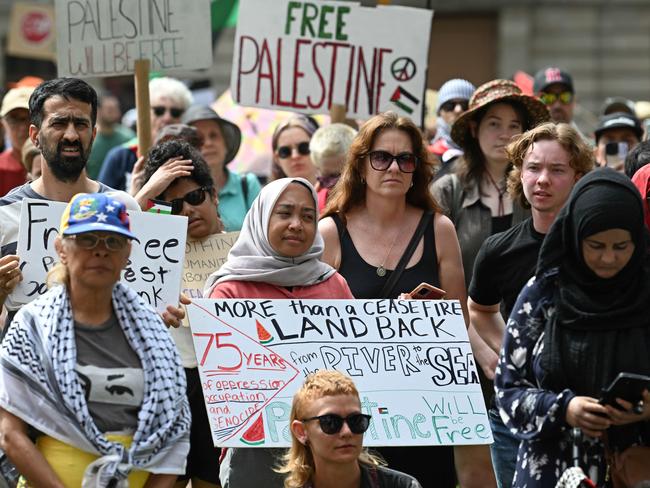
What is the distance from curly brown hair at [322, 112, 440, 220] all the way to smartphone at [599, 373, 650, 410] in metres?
1.94

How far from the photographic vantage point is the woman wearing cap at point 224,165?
8555 millimetres

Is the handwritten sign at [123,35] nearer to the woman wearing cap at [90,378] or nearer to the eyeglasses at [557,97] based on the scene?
the eyeglasses at [557,97]

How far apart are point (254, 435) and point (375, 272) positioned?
3.52 feet

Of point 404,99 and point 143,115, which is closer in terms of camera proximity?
point 143,115

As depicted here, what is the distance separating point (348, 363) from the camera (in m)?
6.00

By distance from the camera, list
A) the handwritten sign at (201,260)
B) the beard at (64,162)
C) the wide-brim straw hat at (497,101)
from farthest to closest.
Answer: the wide-brim straw hat at (497,101) < the handwritten sign at (201,260) < the beard at (64,162)

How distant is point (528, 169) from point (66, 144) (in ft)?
6.09

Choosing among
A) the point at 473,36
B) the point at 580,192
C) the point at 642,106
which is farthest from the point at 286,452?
the point at 473,36

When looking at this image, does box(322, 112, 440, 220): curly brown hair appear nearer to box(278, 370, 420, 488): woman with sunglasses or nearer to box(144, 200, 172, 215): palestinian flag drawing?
box(144, 200, 172, 215): palestinian flag drawing

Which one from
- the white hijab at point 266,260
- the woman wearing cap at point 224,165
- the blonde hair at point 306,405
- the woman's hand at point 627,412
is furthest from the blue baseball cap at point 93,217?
the woman wearing cap at point 224,165

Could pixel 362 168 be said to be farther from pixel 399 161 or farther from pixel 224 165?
pixel 224 165

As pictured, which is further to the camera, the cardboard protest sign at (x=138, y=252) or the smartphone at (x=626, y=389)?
the cardboard protest sign at (x=138, y=252)

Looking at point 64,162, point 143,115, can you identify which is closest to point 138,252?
point 64,162

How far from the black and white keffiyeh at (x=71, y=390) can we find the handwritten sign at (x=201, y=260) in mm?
1601
